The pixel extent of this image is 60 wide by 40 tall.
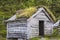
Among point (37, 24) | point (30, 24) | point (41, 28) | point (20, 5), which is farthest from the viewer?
point (20, 5)

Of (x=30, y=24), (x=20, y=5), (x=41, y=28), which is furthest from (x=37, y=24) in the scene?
(x=20, y=5)

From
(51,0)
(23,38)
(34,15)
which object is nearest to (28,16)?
(34,15)

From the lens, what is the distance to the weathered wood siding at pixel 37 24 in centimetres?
2205

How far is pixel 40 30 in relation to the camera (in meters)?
23.2

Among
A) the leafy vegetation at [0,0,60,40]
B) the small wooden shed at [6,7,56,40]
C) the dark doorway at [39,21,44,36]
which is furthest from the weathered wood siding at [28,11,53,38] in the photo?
the leafy vegetation at [0,0,60,40]

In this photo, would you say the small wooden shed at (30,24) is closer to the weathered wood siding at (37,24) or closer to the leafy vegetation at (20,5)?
the weathered wood siding at (37,24)

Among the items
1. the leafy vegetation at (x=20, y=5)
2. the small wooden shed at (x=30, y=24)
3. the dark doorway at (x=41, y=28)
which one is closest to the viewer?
the small wooden shed at (x=30, y=24)

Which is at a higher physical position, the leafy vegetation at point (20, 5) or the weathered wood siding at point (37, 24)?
the leafy vegetation at point (20, 5)

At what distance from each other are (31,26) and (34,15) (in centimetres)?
96

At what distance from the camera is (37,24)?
22.3 metres

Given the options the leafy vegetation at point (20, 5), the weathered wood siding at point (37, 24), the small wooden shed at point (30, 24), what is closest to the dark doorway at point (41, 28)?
the small wooden shed at point (30, 24)

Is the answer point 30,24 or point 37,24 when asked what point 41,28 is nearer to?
point 37,24

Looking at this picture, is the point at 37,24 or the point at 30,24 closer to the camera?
the point at 30,24

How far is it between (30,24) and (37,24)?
67cm
